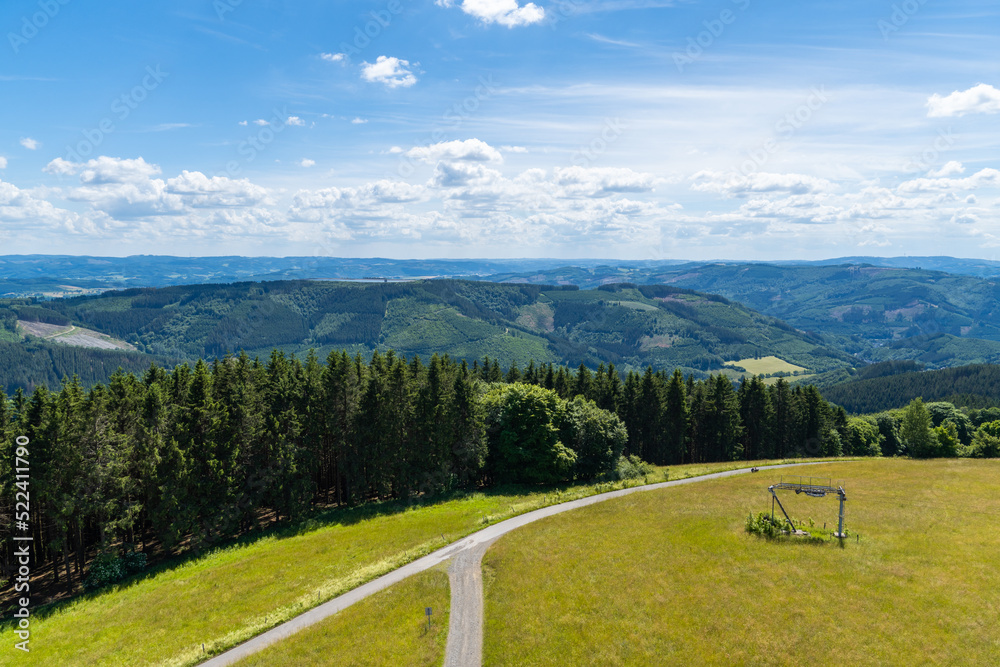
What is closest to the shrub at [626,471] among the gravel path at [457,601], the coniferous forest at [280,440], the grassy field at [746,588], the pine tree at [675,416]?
the coniferous forest at [280,440]

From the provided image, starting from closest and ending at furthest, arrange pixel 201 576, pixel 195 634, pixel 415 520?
pixel 195 634
pixel 201 576
pixel 415 520

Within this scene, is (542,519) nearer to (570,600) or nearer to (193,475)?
(570,600)

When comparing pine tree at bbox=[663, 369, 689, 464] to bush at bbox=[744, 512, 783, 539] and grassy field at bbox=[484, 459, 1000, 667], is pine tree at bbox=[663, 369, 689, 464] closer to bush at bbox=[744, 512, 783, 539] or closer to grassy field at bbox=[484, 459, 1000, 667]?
grassy field at bbox=[484, 459, 1000, 667]

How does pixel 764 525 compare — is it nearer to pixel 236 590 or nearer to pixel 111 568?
pixel 236 590

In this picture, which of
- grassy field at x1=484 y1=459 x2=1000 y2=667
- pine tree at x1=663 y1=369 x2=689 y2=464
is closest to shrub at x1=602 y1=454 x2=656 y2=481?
pine tree at x1=663 y1=369 x2=689 y2=464

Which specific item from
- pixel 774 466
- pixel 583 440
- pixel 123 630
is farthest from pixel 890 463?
pixel 123 630

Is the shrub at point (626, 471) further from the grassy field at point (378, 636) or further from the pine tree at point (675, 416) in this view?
the grassy field at point (378, 636)

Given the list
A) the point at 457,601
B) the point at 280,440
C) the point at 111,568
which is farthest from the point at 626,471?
the point at 111,568
